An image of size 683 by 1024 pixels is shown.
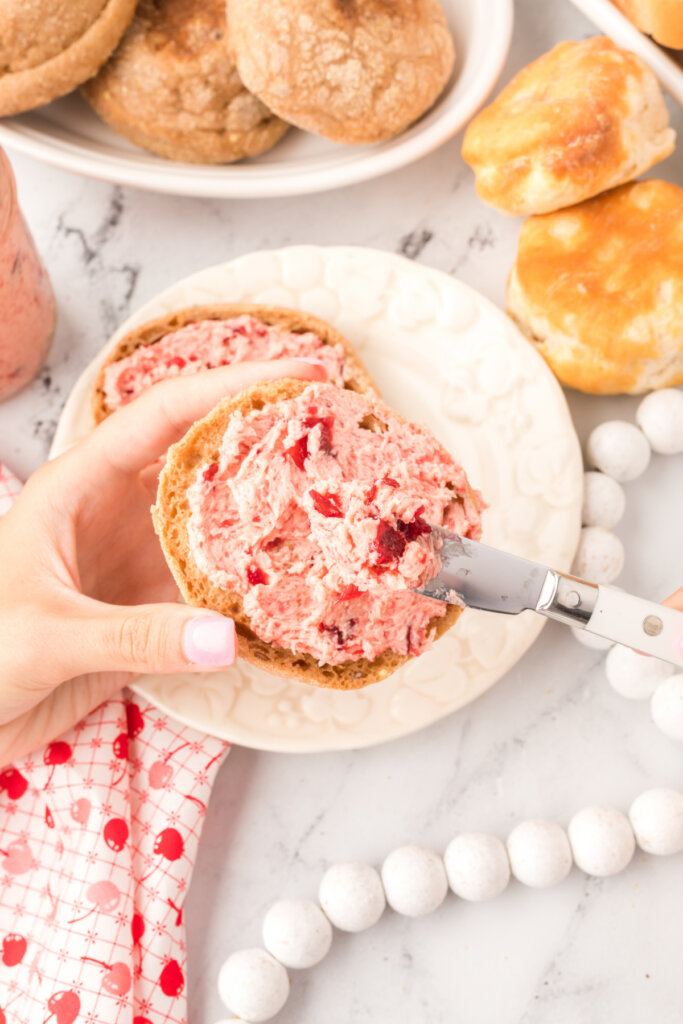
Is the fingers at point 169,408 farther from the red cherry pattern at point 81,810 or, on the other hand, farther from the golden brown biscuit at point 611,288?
the red cherry pattern at point 81,810

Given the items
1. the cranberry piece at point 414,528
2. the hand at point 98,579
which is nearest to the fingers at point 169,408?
the hand at point 98,579

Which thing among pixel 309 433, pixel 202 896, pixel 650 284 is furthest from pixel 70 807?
pixel 650 284

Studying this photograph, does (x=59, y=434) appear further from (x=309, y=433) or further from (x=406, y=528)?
(x=406, y=528)

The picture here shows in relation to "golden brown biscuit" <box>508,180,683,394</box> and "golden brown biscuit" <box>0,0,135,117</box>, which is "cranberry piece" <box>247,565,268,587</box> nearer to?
"golden brown biscuit" <box>508,180,683,394</box>

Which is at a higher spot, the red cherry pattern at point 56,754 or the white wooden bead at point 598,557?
the red cherry pattern at point 56,754

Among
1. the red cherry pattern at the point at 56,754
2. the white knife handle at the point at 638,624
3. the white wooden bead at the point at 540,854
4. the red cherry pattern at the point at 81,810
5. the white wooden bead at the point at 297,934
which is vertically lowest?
the white wooden bead at the point at 540,854
